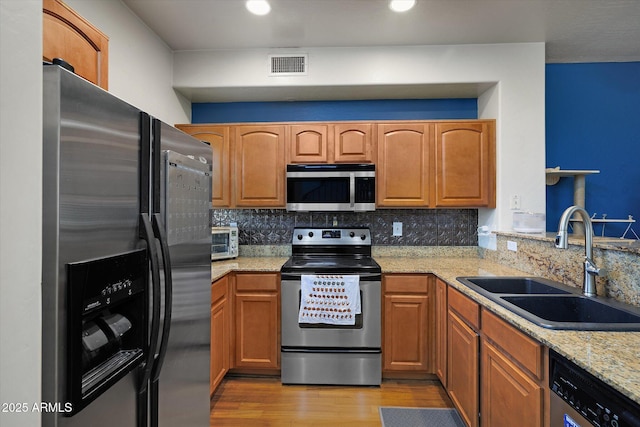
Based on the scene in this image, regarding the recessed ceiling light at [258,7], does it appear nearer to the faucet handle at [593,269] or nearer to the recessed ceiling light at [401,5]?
the recessed ceiling light at [401,5]

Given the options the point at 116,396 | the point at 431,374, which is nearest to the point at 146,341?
the point at 116,396

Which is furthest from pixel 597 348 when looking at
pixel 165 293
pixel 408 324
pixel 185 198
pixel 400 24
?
pixel 400 24

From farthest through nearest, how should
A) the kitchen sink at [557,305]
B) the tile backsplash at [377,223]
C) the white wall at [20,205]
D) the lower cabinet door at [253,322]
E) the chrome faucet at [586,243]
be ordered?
1. the tile backsplash at [377,223]
2. the lower cabinet door at [253,322]
3. the chrome faucet at [586,243]
4. the kitchen sink at [557,305]
5. the white wall at [20,205]

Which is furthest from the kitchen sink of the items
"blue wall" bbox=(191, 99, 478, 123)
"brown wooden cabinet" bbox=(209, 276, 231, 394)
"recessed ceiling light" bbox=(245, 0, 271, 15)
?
"recessed ceiling light" bbox=(245, 0, 271, 15)

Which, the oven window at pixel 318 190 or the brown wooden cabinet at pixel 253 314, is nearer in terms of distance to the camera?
the brown wooden cabinet at pixel 253 314

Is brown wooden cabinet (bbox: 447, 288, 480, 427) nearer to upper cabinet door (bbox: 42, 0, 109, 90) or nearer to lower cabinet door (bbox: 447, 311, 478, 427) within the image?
lower cabinet door (bbox: 447, 311, 478, 427)

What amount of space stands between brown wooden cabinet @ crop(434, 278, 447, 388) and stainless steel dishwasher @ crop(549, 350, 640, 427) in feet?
4.11

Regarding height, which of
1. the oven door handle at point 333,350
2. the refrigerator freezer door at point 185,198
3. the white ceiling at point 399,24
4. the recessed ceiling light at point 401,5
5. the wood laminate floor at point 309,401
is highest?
the white ceiling at point 399,24

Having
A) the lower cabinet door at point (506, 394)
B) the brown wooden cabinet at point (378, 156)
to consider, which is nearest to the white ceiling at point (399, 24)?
the brown wooden cabinet at point (378, 156)

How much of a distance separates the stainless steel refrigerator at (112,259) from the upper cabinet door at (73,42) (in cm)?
56

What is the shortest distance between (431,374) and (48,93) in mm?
2925

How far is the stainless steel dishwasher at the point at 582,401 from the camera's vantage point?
866 mm

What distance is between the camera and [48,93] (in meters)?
0.75

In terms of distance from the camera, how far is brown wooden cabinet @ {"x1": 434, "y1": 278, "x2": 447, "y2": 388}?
2.41 metres
